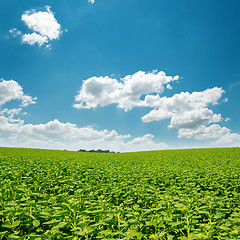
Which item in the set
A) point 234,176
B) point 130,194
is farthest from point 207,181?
point 130,194

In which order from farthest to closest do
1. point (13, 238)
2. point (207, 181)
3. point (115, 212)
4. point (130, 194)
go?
1. point (207, 181)
2. point (130, 194)
3. point (115, 212)
4. point (13, 238)

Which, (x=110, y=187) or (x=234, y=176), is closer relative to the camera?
(x=110, y=187)

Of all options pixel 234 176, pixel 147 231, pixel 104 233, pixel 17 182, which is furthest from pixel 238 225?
pixel 17 182

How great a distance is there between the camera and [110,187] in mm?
8508

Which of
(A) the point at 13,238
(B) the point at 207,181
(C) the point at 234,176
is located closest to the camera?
(A) the point at 13,238

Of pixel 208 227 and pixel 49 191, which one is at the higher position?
pixel 208 227

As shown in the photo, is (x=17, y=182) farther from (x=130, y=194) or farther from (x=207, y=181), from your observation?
(x=207, y=181)

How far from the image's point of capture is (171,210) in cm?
542

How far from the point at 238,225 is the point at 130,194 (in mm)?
4075

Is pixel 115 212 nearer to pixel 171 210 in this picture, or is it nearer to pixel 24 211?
pixel 171 210

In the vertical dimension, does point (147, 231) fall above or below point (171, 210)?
below

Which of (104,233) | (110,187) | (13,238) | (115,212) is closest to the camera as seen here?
(13,238)

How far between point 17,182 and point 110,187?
5.55 meters

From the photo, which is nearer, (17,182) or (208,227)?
(208,227)
